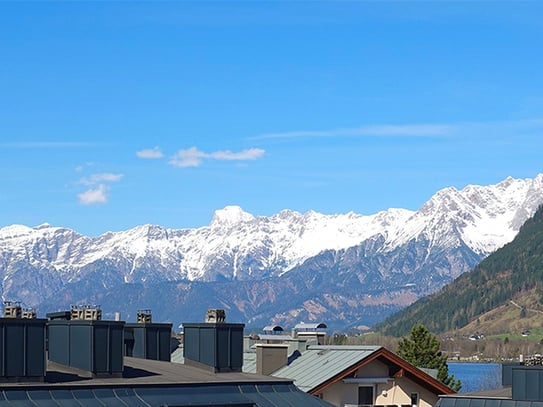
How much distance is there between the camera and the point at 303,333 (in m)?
108

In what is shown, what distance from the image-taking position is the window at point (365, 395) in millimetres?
82000

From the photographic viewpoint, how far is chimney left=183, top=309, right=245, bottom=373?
66000 millimetres

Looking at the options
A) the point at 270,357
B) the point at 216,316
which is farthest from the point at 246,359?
the point at 216,316

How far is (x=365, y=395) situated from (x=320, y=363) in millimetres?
3897

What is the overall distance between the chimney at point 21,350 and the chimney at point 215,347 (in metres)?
13.9

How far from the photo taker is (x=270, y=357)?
8738 centimetres

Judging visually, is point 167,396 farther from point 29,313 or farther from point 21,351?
point 29,313

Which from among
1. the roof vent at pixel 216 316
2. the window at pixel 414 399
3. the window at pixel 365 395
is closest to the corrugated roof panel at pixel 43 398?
the roof vent at pixel 216 316

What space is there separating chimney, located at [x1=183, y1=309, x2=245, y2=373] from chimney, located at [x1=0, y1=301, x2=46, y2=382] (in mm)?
13862

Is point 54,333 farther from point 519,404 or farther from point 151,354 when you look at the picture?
point 519,404

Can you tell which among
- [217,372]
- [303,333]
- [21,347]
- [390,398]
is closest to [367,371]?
[390,398]

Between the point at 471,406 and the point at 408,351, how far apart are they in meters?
63.9

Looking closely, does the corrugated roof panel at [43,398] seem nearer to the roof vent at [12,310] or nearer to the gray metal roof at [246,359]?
the roof vent at [12,310]

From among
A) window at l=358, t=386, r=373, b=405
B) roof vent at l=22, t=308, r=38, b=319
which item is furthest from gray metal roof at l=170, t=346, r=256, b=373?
roof vent at l=22, t=308, r=38, b=319
